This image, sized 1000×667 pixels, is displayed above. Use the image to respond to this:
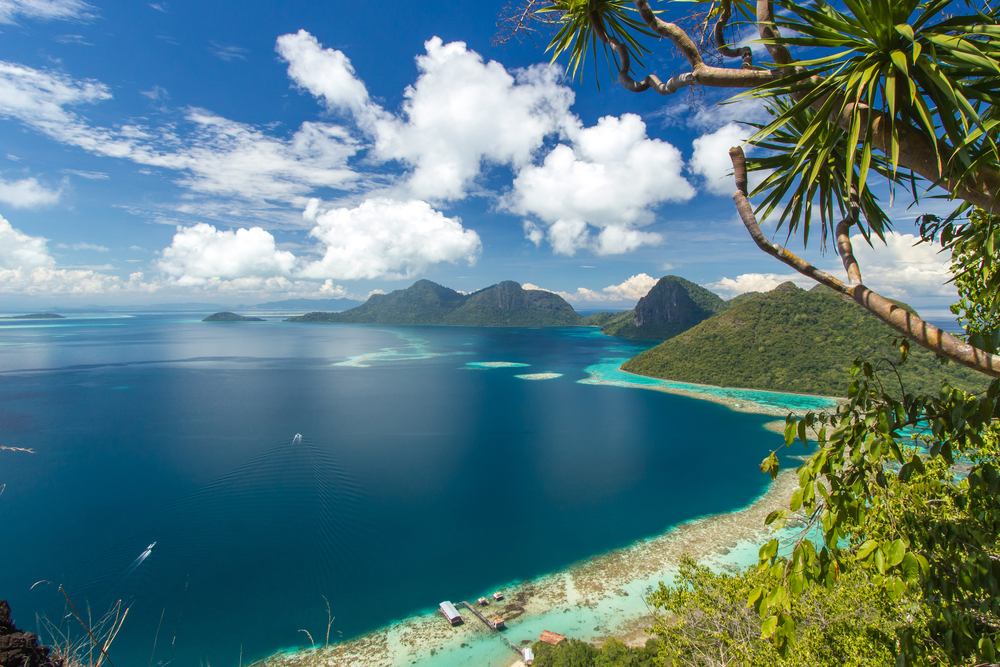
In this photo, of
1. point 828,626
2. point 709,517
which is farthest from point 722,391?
point 828,626

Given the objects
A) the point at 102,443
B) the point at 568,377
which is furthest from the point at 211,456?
the point at 568,377

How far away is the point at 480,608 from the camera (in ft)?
46.2

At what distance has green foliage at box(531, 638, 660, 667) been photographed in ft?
34.4

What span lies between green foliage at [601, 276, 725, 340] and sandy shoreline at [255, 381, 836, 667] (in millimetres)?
102410

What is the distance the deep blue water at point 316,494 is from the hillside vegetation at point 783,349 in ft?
43.0

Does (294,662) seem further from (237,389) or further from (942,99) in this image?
(237,389)

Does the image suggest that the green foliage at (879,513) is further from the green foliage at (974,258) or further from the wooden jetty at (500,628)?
the wooden jetty at (500,628)

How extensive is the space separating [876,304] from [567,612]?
15.2 metres

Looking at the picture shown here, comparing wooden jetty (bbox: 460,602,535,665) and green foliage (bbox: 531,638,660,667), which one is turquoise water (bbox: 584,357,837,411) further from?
wooden jetty (bbox: 460,602,535,665)

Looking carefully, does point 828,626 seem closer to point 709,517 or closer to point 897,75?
point 897,75

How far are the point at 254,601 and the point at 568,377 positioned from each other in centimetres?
4711

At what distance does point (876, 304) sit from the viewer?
188 centimetres

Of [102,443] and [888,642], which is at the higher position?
[888,642]

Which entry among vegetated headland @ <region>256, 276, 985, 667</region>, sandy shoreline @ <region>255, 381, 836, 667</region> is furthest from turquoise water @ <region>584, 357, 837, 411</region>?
sandy shoreline @ <region>255, 381, 836, 667</region>
